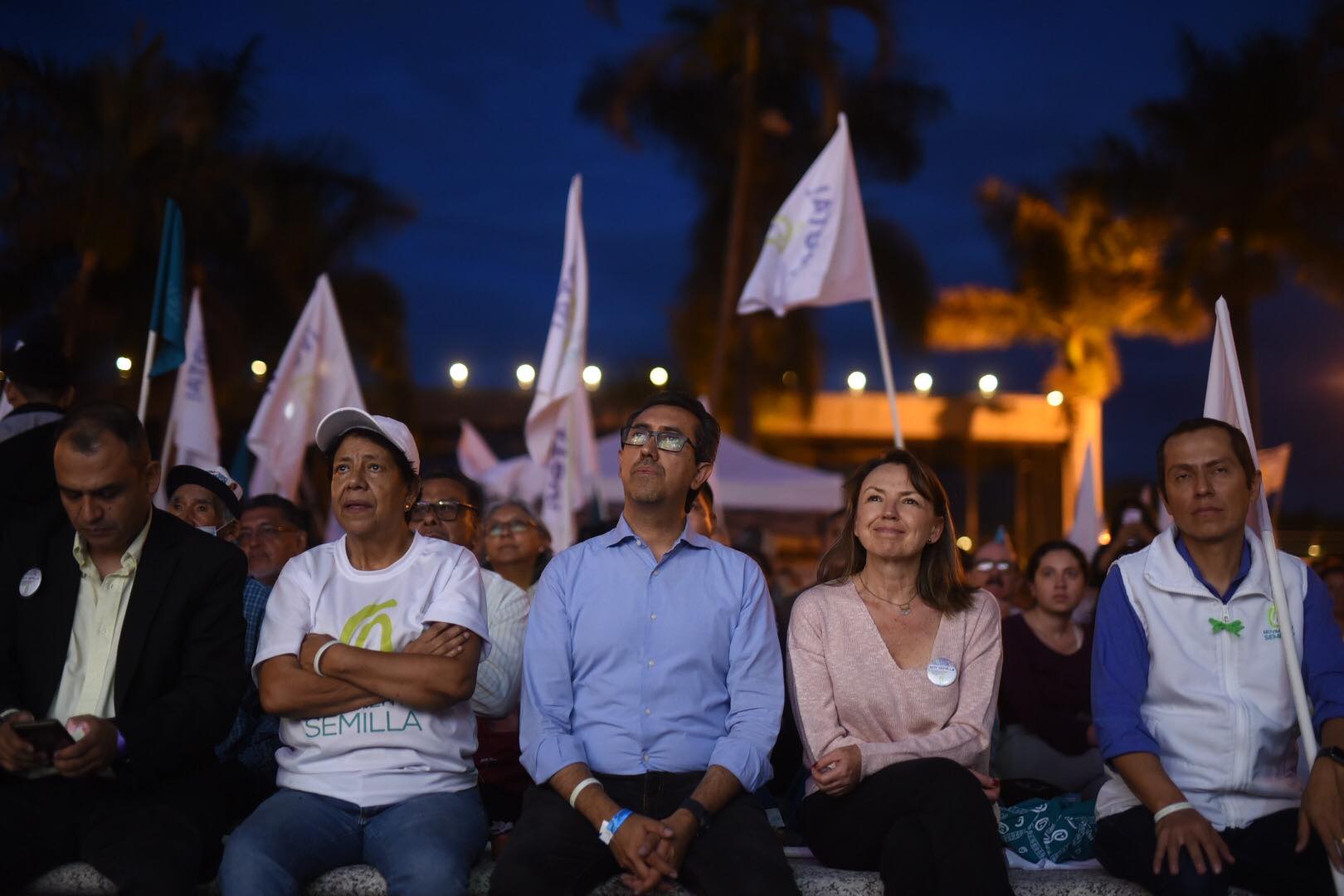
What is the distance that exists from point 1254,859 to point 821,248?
5296 mm

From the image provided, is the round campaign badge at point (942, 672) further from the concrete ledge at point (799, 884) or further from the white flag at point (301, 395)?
the white flag at point (301, 395)

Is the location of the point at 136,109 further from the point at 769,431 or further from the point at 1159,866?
the point at 1159,866

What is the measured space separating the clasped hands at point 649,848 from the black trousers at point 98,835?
1.26 metres

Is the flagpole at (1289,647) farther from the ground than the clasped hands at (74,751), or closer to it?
farther from the ground

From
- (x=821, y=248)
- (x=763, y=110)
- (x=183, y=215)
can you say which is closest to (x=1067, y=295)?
(x=763, y=110)

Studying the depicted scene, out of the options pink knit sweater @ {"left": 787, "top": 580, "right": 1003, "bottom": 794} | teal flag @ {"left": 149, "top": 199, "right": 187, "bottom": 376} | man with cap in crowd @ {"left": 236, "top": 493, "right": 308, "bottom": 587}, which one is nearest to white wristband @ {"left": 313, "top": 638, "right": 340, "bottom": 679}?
pink knit sweater @ {"left": 787, "top": 580, "right": 1003, "bottom": 794}

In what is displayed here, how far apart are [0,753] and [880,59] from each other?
21.8m

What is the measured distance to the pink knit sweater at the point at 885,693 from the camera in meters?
4.09

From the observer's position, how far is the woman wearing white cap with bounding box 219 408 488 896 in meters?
3.73

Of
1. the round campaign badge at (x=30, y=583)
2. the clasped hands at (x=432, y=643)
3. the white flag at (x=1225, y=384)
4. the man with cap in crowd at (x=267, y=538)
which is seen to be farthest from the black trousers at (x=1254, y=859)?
the man with cap in crowd at (x=267, y=538)

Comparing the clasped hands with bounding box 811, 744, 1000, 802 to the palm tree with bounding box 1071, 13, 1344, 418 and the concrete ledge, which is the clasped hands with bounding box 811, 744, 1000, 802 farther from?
the palm tree with bounding box 1071, 13, 1344, 418

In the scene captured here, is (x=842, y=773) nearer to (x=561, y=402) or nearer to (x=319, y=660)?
(x=319, y=660)

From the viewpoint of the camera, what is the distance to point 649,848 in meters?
→ 3.67

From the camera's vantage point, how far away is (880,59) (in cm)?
2317
